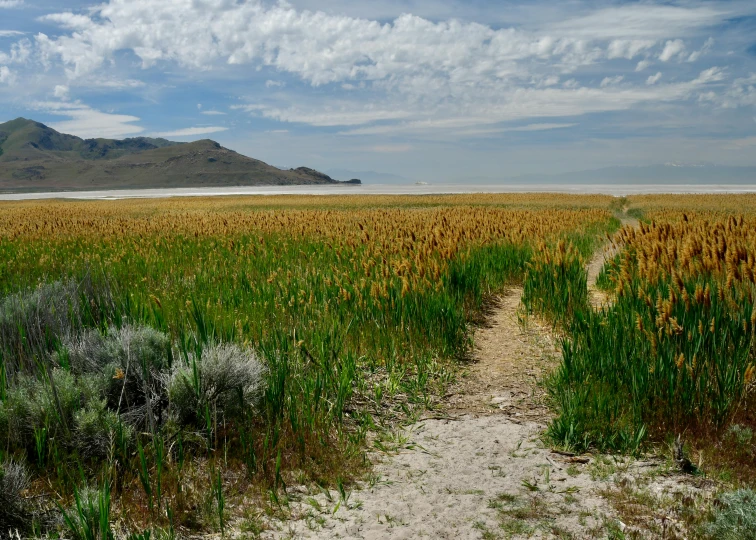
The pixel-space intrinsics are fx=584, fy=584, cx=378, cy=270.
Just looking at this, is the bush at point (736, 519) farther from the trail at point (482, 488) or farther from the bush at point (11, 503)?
the bush at point (11, 503)

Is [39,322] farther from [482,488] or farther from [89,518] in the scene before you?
[482,488]

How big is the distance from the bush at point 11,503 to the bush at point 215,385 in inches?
43.2

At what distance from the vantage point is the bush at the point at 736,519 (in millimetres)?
2869

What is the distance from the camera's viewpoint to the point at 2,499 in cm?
311

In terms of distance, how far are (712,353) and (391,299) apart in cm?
342

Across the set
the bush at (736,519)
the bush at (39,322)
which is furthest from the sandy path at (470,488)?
the bush at (39,322)

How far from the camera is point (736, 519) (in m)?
2.98

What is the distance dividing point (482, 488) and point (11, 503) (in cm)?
269

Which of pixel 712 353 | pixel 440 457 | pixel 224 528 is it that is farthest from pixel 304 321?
pixel 712 353

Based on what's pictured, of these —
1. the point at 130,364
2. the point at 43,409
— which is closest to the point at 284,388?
the point at 130,364

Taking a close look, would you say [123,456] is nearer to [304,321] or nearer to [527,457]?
[527,457]

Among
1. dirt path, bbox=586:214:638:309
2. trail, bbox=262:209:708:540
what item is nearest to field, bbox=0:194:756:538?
trail, bbox=262:209:708:540

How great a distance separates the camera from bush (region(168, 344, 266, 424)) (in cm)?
426

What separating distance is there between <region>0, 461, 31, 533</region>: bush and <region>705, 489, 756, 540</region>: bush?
3643mm
